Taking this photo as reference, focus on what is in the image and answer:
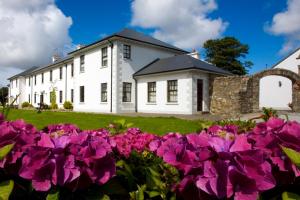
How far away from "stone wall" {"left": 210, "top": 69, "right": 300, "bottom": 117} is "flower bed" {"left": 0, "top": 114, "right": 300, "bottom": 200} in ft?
63.5

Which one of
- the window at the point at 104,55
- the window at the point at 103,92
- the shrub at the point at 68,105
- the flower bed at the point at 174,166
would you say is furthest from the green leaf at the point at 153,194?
the shrub at the point at 68,105

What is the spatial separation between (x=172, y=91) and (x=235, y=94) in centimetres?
470

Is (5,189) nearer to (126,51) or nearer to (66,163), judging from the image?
(66,163)

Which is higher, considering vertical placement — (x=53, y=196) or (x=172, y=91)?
(x=172, y=91)

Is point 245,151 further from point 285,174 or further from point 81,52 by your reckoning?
point 81,52

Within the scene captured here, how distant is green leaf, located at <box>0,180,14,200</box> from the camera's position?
1003 mm

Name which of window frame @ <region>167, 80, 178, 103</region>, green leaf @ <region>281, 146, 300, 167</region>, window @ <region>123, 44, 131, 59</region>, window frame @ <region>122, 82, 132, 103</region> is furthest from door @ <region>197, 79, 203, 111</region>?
green leaf @ <region>281, 146, 300, 167</region>

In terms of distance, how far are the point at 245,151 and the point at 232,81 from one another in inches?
819

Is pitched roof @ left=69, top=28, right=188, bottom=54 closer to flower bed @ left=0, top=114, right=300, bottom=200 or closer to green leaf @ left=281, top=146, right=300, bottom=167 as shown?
flower bed @ left=0, top=114, right=300, bottom=200

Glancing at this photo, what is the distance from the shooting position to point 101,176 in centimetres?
106

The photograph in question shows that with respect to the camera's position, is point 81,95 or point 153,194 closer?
point 153,194

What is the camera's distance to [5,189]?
104cm

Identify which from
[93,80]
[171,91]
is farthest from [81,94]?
[171,91]

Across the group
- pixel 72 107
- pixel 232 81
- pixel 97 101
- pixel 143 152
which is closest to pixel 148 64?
pixel 97 101
